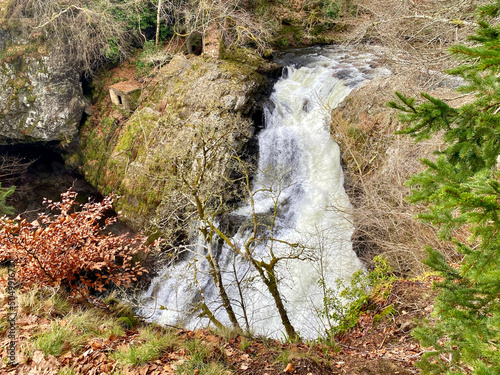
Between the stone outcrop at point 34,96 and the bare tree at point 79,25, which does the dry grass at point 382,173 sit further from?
the stone outcrop at point 34,96

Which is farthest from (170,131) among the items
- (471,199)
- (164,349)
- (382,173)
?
(471,199)

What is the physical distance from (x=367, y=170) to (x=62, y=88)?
13.0 meters

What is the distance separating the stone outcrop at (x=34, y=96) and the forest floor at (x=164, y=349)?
10277 millimetres

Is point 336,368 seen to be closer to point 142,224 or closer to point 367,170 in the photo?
point 367,170

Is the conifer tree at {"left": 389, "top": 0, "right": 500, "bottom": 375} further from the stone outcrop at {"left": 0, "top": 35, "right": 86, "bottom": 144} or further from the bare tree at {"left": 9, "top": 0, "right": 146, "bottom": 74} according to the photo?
the stone outcrop at {"left": 0, "top": 35, "right": 86, "bottom": 144}

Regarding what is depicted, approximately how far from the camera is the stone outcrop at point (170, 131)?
390 inches

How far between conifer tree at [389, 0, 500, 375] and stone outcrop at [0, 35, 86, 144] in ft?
47.9

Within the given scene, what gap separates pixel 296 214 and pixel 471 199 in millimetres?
7945

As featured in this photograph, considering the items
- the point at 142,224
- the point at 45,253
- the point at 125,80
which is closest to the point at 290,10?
the point at 125,80

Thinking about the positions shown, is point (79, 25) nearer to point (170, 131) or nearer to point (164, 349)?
point (170, 131)

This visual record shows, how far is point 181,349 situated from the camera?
3.52 metres

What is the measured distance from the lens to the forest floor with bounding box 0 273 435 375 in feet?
10.4

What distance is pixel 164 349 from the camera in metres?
A: 3.55

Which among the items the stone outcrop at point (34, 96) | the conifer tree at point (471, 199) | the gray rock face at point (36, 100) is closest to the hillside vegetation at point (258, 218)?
the conifer tree at point (471, 199)
